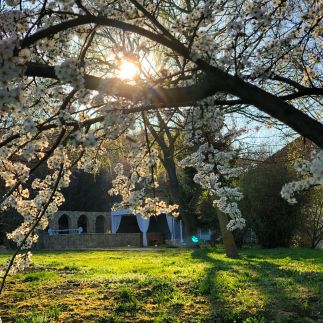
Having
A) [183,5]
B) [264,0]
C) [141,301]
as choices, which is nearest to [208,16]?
[264,0]

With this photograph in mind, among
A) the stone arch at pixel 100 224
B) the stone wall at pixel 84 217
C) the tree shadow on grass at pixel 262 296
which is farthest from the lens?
the stone arch at pixel 100 224

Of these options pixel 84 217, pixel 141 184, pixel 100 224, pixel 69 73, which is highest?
pixel 84 217

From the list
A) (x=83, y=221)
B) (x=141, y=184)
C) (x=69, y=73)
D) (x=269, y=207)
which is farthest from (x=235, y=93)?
(x=83, y=221)

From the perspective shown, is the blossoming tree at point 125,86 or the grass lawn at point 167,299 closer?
the blossoming tree at point 125,86

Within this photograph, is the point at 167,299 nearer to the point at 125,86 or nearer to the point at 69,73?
the point at 125,86

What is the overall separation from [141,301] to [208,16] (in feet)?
11.9

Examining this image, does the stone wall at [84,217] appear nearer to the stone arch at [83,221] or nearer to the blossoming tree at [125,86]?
the stone arch at [83,221]

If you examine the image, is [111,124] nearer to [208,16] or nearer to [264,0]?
[208,16]

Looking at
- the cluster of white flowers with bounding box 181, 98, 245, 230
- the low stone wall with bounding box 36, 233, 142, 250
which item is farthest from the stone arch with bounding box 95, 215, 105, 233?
the cluster of white flowers with bounding box 181, 98, 245, 230

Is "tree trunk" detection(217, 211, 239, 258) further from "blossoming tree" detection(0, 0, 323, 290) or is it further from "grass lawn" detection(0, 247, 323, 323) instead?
"blossoming tree" detection(0, 0, 323, 290)

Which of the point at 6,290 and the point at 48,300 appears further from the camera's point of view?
the point at 6,290

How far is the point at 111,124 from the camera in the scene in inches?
143

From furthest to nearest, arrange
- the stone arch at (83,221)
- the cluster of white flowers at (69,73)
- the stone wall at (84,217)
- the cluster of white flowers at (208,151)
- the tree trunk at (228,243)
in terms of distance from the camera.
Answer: the stone arch at (83,221), the stone wall at (84,217), the tree trunk at (228,243), the cluster of white flowers at (208,151), the cluster of white flowers at (69,73)

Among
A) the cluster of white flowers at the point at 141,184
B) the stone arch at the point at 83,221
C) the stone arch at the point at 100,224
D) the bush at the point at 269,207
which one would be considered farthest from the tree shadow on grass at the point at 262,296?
the stone arch at the point at 100,224
